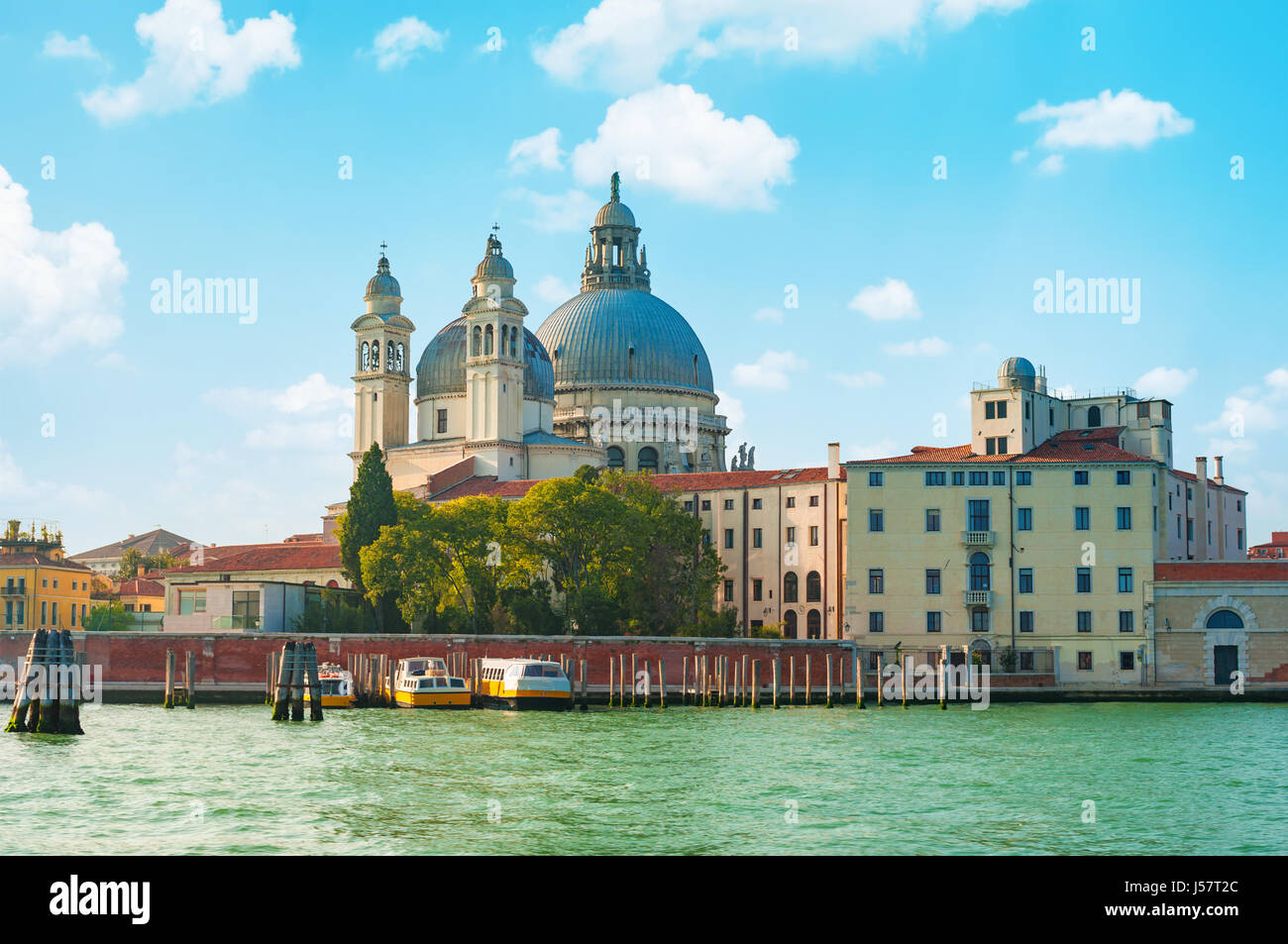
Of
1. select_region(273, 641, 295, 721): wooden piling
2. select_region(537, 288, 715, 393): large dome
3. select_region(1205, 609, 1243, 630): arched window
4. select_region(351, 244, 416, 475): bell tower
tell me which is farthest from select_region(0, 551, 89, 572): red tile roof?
Answer: select_region(1205, 609, 1243, 630): arched window

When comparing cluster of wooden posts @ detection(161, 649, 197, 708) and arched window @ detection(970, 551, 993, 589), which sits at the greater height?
arched window @ detection(970, 551, 993, 589)

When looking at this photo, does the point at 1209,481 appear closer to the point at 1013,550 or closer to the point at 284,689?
the point at 1013,550

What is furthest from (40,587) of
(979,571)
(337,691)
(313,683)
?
(979,571)

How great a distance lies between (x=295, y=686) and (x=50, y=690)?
749 centimetres

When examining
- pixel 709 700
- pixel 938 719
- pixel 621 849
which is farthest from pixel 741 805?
pixel 709 700

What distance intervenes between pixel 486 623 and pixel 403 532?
4032 mm

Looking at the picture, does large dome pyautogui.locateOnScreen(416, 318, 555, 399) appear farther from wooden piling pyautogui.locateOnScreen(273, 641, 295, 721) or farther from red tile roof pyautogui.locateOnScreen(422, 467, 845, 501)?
wooden piling pyautogui.locateOnScreen(273, 641, 295, 721)

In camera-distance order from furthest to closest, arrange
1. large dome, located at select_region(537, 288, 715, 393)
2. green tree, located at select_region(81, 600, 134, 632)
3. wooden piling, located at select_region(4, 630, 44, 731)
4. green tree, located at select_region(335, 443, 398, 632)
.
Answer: large dome, located at select_region(537, 288, 715, 393), green tree, located at select_region(81, 600, 134, 632), green tree, located at select_region(335, 443, 398, 632), wooden piling, located at select_region(4, 630, 44, 731)

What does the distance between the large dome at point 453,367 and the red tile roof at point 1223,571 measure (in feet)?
98.5

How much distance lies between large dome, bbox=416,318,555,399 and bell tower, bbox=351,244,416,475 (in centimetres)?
112

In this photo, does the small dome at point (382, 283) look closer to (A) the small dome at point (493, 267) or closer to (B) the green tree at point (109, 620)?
(A) the small dome at point (493, 267)

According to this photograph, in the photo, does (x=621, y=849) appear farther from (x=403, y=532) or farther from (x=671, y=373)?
(x=671, y=373)

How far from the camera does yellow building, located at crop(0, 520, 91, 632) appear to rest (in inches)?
2518

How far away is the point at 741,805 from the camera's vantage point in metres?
21.9
